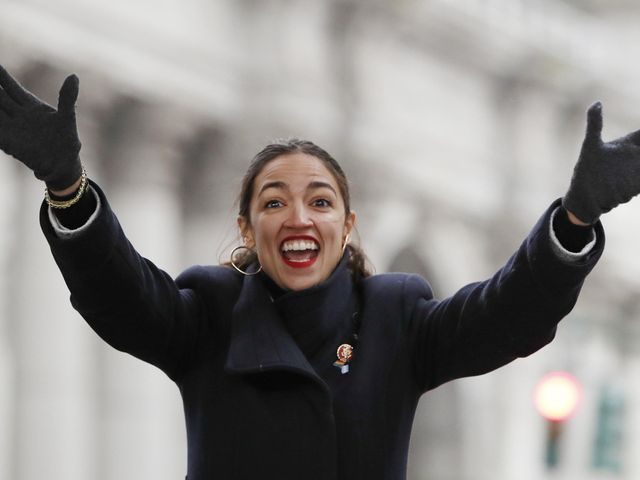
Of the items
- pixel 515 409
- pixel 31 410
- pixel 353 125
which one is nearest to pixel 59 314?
pixel 31 410

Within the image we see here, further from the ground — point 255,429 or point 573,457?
point 573,457

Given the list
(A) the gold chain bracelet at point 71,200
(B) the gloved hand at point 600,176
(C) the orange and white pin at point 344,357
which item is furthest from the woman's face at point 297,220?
(B) the gloved hand at point 600,176

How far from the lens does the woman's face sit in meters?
4.12

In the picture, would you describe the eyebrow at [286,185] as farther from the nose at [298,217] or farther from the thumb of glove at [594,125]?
the thumb of glove at [594,125]

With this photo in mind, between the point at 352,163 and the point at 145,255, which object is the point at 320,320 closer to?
the point at 145,255

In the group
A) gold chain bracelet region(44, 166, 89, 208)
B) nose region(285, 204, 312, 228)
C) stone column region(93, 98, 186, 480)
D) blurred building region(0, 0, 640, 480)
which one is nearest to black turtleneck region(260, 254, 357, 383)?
nose region(285, 204, 312, 228)

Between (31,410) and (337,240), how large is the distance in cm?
1431

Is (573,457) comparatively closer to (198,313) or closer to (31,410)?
(31,410)

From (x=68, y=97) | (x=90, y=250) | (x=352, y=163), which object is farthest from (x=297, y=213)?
(x=352, y=163)

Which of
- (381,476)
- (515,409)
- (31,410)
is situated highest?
(515,409)

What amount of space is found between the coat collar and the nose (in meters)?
0.13

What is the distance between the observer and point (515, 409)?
93.0 ft

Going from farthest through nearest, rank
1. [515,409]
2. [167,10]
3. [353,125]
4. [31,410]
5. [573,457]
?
[573,457]
[515,409]
[353,125]
[167,10]
[31,410]

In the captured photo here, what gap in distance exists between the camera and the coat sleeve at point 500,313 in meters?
3.93
